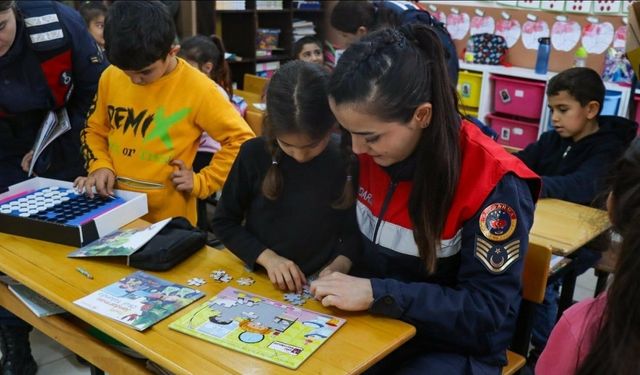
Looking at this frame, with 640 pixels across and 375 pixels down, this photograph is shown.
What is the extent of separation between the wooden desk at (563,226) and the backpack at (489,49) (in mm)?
3309

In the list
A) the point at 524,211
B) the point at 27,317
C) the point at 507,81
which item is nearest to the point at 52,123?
the point at 27,317

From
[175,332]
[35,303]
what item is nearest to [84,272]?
Answer: [35,303]

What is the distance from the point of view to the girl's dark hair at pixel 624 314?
2.99 feet

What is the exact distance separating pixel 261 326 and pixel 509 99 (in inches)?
171

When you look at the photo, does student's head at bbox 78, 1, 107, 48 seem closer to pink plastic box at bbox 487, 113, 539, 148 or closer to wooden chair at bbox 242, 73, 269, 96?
wooden chair at bbox 242, 73, 269, 96

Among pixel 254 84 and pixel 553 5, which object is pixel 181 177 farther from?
pixel 553 5

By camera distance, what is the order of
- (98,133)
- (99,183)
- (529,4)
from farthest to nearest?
(529,4) < (98,133) < (99,183)

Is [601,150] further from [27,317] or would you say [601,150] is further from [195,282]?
[27,317]

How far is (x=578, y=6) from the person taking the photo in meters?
4.95

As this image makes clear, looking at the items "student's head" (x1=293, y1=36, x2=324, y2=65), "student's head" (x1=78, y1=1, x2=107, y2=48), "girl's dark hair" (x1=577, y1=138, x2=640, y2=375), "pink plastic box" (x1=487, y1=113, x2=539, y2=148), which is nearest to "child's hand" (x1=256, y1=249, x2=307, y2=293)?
"girl's dark hair" (x1=577, y1=138, x2=640, y2=375)

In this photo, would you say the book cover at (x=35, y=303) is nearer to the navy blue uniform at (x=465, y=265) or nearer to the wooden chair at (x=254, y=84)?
the navy blue uniform at (x=465, y=265)

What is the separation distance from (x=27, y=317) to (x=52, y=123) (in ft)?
2.69

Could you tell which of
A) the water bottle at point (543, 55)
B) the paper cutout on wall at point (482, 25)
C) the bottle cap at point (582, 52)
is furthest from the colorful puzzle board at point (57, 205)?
the paper cutout on wall at point (482, 25)

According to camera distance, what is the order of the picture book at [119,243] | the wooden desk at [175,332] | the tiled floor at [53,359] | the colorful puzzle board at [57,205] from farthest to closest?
the tiled floor at [53,359] < the colorful puzzle board at [57,205] < the picture book at [119,243] < the wooden desk at [175,332]
